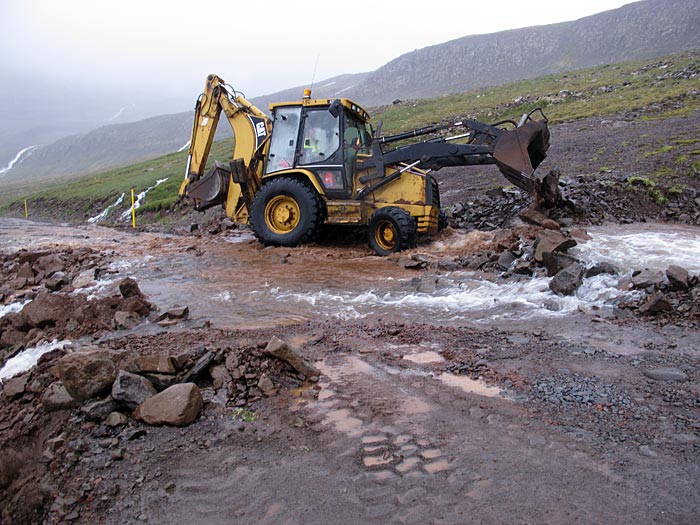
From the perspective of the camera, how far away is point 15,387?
4527 mm

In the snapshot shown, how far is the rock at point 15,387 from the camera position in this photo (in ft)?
14.6

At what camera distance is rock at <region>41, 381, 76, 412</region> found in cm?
388

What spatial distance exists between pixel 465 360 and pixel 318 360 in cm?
136

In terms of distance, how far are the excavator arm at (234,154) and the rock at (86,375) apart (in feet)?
27.4

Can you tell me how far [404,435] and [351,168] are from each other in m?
8.10

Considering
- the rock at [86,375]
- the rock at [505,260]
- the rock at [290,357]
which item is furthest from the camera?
the rock at [505,260]

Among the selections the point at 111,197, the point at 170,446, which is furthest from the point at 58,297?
the point at 111,197

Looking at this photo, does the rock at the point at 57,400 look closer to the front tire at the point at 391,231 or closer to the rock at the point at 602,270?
the rock at the point at 602,270

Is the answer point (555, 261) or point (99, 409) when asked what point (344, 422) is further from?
point (555, 261)

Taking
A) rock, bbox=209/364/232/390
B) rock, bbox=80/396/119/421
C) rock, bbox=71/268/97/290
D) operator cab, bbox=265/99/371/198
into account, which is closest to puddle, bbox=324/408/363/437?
rock, bbox=209/364/232/390

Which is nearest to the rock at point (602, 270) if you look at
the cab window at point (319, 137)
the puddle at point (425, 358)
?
the puddle at point (425, 358)

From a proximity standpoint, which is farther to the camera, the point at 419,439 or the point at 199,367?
the point at 199,367

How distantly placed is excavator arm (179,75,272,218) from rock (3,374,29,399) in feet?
25.5

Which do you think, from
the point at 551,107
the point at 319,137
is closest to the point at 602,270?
the point at 319,137
